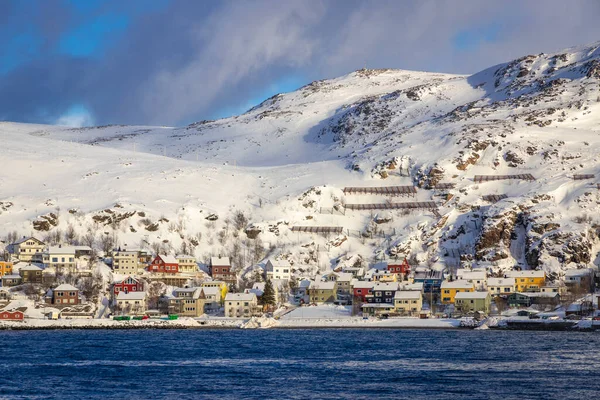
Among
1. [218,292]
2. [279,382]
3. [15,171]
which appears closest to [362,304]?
[218,292]

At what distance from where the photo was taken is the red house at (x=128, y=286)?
145 meters

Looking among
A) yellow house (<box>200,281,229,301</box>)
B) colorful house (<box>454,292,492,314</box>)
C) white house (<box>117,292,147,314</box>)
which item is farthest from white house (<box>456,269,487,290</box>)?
white house (<box>117,292,147,314</box>)

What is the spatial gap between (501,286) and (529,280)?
15.0ft

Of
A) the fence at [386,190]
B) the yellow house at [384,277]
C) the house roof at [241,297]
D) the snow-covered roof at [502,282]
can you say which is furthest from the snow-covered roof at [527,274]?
the fence at [386,190]

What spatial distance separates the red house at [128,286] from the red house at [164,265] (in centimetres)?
889

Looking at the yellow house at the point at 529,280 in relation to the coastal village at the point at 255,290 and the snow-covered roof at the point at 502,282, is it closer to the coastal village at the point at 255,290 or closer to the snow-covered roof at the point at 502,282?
the coastal village at the point at 255,290

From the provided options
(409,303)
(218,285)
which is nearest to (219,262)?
(218,285)

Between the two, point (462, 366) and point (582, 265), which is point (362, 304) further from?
point (462, 366)

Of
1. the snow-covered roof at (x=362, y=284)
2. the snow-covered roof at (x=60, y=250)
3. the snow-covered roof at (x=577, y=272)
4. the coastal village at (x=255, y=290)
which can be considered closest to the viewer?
the coastal village at (x=255, y=290)

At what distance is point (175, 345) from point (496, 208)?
277ft

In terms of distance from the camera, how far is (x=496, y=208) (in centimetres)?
16950

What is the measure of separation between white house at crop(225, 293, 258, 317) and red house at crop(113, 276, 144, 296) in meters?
14.8

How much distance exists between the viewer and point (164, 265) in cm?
15625

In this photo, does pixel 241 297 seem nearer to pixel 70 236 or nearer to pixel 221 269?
pixel 221 269
